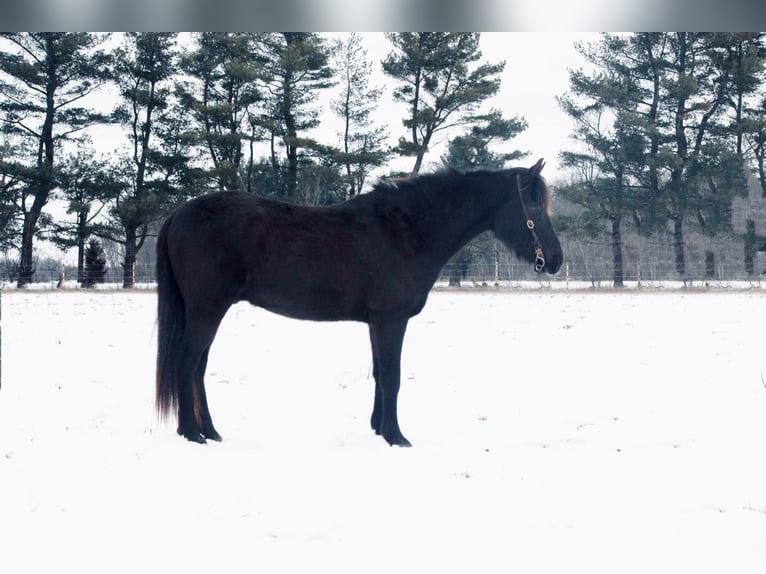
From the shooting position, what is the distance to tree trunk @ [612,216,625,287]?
1998 cm

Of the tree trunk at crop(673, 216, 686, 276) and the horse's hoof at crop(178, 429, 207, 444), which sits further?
the tree trunk at crop(673, 216, 686, 276)

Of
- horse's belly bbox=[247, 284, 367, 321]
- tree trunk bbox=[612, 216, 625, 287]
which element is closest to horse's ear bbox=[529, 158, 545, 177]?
horse's belly bbox=[247, 284, 367, 321]

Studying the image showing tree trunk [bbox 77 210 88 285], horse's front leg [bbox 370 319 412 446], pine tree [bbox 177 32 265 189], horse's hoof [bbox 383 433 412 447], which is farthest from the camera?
tree trunk [bbox 77 210 88 285]

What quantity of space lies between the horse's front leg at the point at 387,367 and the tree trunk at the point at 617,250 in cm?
1702

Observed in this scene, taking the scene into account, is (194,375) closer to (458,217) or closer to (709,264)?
(458,217)

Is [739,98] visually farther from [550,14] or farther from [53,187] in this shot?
[53,187]

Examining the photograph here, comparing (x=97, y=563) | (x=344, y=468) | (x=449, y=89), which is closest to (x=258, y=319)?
(x=344, y=468)

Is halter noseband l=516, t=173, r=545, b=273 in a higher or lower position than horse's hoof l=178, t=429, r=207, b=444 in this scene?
higher

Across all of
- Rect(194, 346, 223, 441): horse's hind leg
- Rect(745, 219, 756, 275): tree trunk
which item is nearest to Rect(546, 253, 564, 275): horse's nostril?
Rect(194, 346, 223, 441): horse's hind leg

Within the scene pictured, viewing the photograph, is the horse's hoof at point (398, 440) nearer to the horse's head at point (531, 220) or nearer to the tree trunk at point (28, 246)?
the horse's head at point (531, 220)

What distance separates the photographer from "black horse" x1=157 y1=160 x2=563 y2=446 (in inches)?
168

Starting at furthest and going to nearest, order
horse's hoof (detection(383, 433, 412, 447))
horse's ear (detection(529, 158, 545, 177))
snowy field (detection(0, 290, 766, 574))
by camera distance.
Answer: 1. horse's ear (detection(529, 158, 545, 177))
2. horse's hoof (detection(383, 433, 412, 447))
3. snowy field (detection(0, 290, 766, 574))

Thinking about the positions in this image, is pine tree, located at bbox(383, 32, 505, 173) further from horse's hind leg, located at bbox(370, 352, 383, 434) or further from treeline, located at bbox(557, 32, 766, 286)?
horse's hind leg, located at bbox(370, 352, 383, 434)

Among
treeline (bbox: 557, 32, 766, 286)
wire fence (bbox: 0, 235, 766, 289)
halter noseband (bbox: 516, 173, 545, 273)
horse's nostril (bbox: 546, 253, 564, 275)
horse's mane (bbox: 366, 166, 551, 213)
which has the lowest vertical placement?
horse's nostril (bbox: 546, 253, 564, 275)
